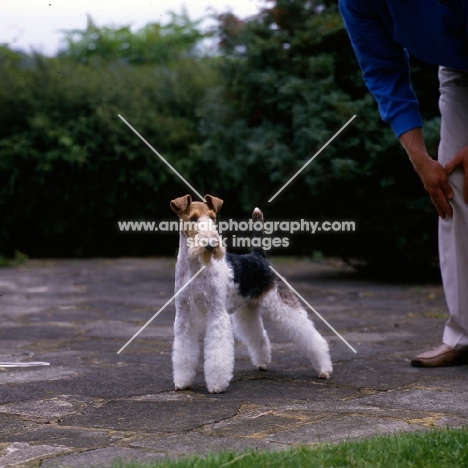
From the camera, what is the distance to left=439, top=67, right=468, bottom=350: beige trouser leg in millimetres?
4188

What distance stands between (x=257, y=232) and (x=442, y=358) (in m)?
1.12

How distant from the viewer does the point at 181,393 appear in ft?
12.0

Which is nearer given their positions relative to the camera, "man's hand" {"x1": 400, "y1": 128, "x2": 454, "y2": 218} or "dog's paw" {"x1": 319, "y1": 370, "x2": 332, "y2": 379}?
"dog's paw" {"x1": 319, "y1": 370, "x2": 332, "y2": 379}

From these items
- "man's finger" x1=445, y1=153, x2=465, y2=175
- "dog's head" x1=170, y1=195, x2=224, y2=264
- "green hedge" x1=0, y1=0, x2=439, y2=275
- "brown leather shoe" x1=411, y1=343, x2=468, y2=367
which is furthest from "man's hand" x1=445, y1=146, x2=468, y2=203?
"green hedge" x1=0, y1=0, x2=439, y2=275

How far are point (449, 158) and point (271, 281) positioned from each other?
1106 mm

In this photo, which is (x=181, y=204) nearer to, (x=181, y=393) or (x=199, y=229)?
(x=199, y=229)

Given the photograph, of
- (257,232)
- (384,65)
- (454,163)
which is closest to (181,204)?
(257,232)

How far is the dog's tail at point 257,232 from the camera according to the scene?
418cm

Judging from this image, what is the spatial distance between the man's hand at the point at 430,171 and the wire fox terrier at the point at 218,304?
2.76 ft

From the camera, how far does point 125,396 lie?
359cm

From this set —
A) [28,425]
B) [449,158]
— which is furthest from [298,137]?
[28,425]

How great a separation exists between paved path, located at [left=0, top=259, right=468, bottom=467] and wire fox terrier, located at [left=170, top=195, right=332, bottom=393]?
0.12m

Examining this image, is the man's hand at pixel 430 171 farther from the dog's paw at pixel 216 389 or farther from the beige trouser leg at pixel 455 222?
the dog's paw at pixel 216 389

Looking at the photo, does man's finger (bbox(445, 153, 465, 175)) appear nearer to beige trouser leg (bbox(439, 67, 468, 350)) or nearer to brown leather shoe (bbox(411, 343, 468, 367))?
beige trouser leg (bbox(439, 67, 468, 350))
